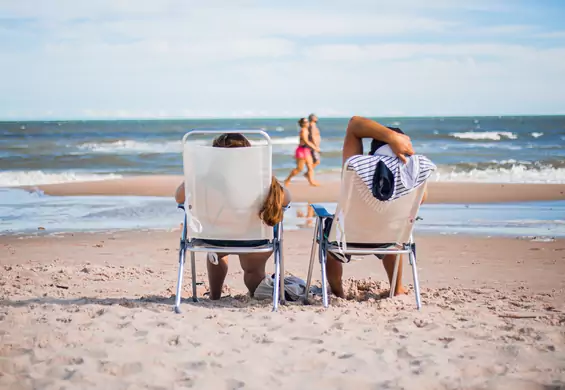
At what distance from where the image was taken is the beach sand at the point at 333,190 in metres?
13.3

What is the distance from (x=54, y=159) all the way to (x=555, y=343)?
25798 mm

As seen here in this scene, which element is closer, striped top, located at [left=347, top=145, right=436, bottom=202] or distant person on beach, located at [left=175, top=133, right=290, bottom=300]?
striped top, located at [left=347, top=145, right=436, bottom=202]

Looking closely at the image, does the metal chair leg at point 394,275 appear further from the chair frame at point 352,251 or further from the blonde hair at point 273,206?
the blonde hair at point 273,206

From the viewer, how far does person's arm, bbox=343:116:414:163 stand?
4.63m

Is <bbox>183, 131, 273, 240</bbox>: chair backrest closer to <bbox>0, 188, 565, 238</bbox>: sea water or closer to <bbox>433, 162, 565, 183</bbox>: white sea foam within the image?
<bbox>0, 188, 565, 238</bbox>: sea water

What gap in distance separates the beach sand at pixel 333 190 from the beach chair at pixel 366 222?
8.03 metres

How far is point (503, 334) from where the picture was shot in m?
4.12

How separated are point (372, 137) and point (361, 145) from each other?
245 millimetres

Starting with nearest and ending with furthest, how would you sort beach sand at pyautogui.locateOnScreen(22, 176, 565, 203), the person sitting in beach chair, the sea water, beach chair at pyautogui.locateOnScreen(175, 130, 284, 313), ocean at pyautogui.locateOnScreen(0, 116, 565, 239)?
the person sitting in beach chair → beach chair at pyautogui.locateOnScreen(175, 130, 284, 313) → the sea water → ocean at pyautogui.locateOnScreen(0, 116, 565, 239) → beach sand at pyautogui.locateOnScreen(22, 176, 565, 203)

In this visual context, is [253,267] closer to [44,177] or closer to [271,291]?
[271,291]

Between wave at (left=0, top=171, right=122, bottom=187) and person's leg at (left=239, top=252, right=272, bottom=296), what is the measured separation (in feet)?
48.8

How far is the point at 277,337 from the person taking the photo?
161 inches

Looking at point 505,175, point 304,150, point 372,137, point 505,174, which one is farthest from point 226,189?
point 505,174

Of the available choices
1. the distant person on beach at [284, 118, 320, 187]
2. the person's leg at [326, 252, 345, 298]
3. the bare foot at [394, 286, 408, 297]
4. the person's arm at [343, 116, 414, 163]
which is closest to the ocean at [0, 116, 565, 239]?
the distant person on beach at [284, 118, 320, 187]
